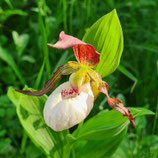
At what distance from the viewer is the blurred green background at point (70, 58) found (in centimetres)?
132

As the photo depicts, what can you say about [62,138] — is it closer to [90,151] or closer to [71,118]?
[90,151]

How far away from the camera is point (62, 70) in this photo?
1089mm

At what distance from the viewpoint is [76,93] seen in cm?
101

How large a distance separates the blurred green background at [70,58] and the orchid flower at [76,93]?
0.64 feet

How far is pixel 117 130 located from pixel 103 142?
0.28 metres

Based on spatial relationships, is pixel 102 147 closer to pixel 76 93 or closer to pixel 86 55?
pixel 76 93

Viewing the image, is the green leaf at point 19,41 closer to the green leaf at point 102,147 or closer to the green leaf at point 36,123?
the green leaf at point 36,123

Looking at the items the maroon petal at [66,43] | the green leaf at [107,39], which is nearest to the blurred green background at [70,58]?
the green leaf at [107,39]

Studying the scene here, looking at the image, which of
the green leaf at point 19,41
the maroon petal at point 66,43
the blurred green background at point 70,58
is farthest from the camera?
the green leaf at point 19,41

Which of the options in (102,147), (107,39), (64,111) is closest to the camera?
(64,111)

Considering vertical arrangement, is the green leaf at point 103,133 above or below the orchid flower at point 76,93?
below

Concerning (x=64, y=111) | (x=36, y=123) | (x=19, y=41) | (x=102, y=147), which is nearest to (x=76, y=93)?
(x=64, y=111)

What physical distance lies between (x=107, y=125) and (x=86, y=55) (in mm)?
324

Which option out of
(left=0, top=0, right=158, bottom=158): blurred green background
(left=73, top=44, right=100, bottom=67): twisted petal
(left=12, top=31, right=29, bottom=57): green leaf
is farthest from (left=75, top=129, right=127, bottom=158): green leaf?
(left=12, top=31, right=29, bottom=57): green leaf
